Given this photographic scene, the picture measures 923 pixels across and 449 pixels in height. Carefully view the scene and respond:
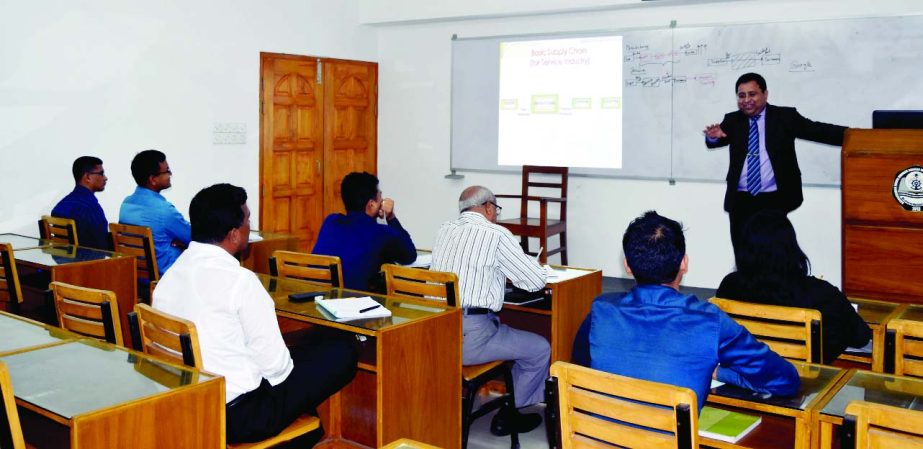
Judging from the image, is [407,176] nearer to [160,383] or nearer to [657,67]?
[657,67]

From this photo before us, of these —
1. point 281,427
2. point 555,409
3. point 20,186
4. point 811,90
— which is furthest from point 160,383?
point 811,90

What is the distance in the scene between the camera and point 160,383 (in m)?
2.16

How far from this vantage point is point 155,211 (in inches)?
196

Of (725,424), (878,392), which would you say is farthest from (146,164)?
(878,392)

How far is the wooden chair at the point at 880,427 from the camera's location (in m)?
1.66

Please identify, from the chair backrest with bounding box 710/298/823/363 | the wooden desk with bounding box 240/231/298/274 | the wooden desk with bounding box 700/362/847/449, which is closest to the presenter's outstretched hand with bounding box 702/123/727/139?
the chair backrest with bounding box 710/298/823/363

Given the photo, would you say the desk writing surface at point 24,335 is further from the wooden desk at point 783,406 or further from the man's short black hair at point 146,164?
the man's short black hair at point 146,164

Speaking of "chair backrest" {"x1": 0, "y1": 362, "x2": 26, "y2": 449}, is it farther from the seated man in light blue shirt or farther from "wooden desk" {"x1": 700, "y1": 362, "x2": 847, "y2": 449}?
the seated man in light blue shirt

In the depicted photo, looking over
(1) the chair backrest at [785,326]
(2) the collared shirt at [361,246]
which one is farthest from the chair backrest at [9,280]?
(1) the chair backrest at [785,326]

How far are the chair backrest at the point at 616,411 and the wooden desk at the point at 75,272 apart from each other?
2.71 meters

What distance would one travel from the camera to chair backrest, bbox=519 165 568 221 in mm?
7176

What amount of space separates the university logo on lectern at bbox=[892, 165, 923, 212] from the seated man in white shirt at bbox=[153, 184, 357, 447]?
275cm

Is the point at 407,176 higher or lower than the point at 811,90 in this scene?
lower

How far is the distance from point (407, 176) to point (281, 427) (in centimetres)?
594
